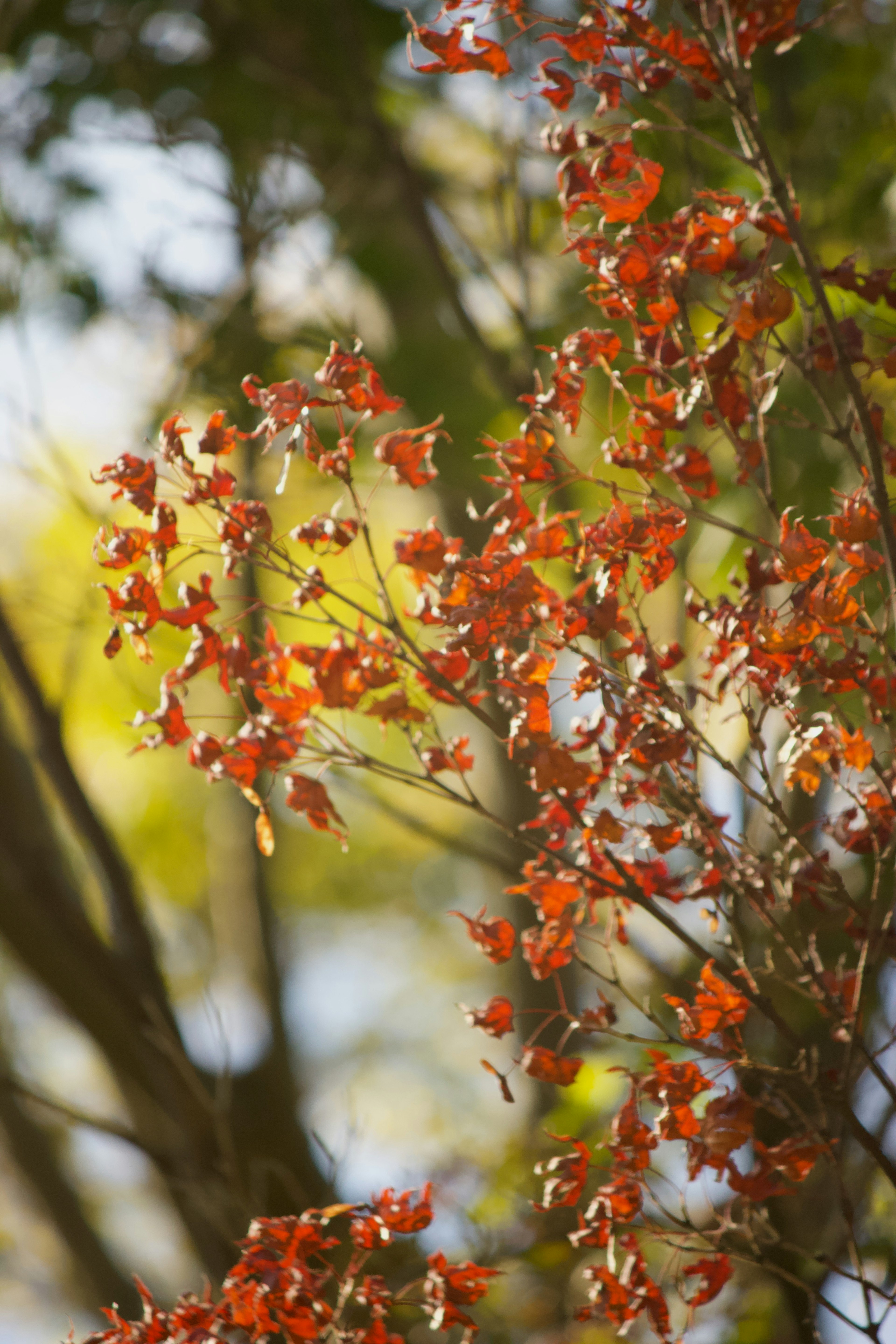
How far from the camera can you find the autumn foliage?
0.89 metres

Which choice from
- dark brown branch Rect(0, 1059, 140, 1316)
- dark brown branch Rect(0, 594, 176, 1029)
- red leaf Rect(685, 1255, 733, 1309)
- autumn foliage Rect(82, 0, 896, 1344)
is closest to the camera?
autumn foliage Rect(82, 0, 896, 1344)

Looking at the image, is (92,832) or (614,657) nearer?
(614,657)

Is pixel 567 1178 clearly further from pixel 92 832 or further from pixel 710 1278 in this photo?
pixel 92 832

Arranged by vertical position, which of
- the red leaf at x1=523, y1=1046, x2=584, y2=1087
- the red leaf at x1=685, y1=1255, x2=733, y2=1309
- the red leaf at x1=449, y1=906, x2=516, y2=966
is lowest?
the red leaf at x1=685, y1=1255, x2=733, y2=1309

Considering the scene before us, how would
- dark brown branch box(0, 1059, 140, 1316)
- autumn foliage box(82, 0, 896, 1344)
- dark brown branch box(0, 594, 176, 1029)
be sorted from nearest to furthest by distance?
autumn foliage box(82, 0, 896, 1344) < dark brown branch box(0, 594, 176, 1029) < dark brown branch box(0, 1059, 140, 1316)

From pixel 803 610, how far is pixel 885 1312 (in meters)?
0.66

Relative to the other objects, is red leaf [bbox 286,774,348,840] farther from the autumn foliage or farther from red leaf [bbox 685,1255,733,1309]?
red leaf [bbox 685,1255,733,1309]

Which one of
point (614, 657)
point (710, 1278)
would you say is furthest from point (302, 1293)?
point (614, 657)

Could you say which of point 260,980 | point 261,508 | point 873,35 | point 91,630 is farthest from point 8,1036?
point 873,35

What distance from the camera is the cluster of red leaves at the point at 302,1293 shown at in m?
0.92

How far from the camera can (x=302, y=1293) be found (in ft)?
2.97

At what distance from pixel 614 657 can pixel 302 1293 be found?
67 cm

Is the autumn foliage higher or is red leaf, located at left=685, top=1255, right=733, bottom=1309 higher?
the autumn foliage

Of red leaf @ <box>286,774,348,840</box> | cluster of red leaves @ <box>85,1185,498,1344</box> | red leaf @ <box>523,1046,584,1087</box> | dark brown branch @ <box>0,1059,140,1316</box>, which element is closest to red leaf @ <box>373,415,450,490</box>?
red leaf @ <box>286,774,348,840</box>
